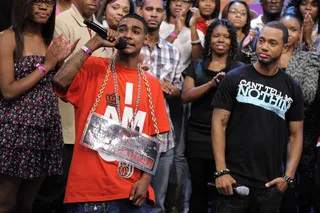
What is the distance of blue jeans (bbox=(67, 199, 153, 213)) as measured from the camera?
328 cm

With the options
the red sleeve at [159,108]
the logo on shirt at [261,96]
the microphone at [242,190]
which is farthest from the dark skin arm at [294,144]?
the red sleeve at [159,108]

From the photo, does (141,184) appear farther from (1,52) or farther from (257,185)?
(1,52)

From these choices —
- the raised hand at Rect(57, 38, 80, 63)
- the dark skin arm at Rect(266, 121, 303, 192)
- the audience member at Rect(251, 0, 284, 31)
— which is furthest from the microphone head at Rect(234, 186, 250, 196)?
the audience member at Rect(251, 0, 284, 31)

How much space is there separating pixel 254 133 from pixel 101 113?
1091 mm

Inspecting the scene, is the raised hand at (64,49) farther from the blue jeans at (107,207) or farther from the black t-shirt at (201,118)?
the black t-shirt at (201,118)

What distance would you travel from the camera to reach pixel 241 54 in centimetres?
534

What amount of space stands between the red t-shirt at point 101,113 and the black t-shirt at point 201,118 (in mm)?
1142

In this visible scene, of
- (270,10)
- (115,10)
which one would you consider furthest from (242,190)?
(270,10)

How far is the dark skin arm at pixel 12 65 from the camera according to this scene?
3.59 m

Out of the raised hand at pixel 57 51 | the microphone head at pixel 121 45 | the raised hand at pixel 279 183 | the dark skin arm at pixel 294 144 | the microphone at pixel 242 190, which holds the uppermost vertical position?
the microphone head at pixel 121 45

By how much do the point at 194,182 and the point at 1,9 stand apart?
7.03 feet

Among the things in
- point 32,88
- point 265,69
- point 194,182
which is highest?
point 265,69

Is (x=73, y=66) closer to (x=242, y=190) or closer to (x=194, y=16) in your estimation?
(x=242, y=190)

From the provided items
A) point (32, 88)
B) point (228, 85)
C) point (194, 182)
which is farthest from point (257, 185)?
point (32, 88)
